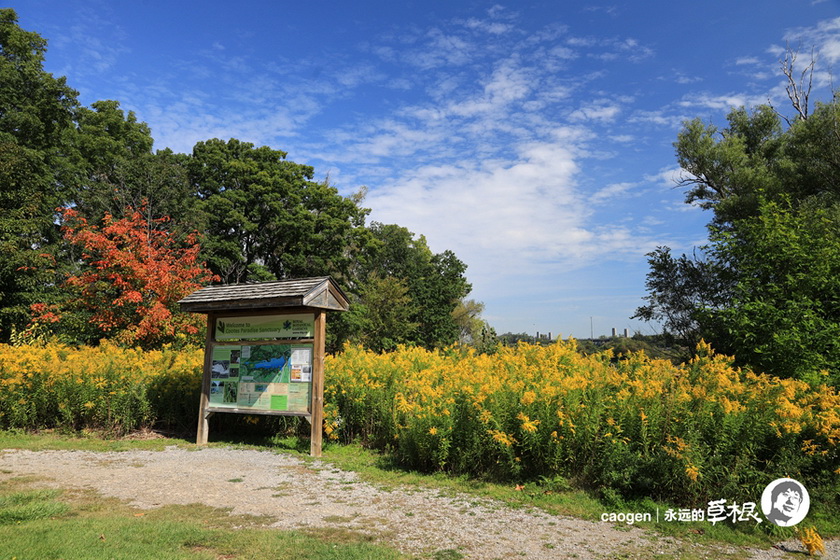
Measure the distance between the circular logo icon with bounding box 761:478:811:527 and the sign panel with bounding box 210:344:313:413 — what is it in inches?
248

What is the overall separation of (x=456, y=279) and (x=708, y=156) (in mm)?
23483

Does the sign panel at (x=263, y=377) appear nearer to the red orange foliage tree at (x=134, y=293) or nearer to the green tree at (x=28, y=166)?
the red orange foliage tree at (x=134, y=293)

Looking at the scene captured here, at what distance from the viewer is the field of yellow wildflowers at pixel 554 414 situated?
5195mm

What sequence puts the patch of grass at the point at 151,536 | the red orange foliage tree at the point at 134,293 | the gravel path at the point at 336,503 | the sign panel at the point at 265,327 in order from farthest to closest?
the red orange foliage tree at the point at 134,293, the sign panel at the point at 265,327, the gravel path at the point at 336,503, the patch of grass at the point at 151,536

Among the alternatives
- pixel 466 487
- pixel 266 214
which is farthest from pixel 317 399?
pixel 266 214

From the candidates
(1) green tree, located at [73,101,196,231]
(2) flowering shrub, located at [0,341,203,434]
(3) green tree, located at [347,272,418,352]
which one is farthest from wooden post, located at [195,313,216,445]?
(3) green tree, located at [347,272,418,352]

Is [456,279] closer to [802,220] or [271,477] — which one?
[802,220]

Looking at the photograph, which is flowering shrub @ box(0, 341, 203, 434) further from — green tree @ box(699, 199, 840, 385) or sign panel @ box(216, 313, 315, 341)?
green tree @ box(699, 199, 840, 385)

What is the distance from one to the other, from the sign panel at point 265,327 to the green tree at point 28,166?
1069cm

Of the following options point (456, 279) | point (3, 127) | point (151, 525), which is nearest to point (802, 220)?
point (151, 525)

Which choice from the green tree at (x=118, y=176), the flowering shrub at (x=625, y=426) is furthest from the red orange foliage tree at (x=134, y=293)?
the flowering shrub at (x=625, y=426)

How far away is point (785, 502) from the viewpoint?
489 cm

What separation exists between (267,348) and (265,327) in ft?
1.30

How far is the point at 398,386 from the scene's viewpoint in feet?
27.6
